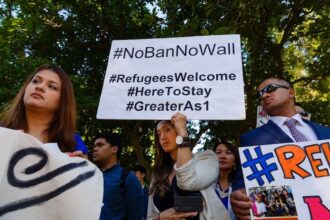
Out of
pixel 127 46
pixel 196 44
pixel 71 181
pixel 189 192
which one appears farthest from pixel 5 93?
pixel 71 181

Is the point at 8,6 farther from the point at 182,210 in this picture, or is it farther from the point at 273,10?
the point at 182,210

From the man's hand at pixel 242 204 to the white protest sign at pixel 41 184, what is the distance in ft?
2.85

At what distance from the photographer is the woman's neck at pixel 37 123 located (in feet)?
6.56

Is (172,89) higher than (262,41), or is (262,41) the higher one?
(262,41)

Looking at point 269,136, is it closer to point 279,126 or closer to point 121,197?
point 279,126

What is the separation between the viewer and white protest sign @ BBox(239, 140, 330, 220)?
6.86 feet

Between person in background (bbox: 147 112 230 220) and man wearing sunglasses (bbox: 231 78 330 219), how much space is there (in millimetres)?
188

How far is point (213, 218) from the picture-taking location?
7.89 feet

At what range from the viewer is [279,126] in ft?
8.93

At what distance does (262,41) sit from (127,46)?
202 inches

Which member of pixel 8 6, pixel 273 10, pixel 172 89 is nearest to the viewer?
pixel 172 89

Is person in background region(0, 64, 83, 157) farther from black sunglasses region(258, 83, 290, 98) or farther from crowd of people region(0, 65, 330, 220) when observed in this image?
black sunglasses region(258, 83, 290, 98)

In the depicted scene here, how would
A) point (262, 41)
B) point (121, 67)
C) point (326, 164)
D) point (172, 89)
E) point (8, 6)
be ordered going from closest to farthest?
1. point (326, 164)
2. point (172, 89)
3. point (121, 67)
4. point (262, 41)
5. point (8, 6)

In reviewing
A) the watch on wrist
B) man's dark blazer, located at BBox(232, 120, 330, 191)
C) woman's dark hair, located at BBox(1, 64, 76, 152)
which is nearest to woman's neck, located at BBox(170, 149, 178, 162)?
the watch on wrist
